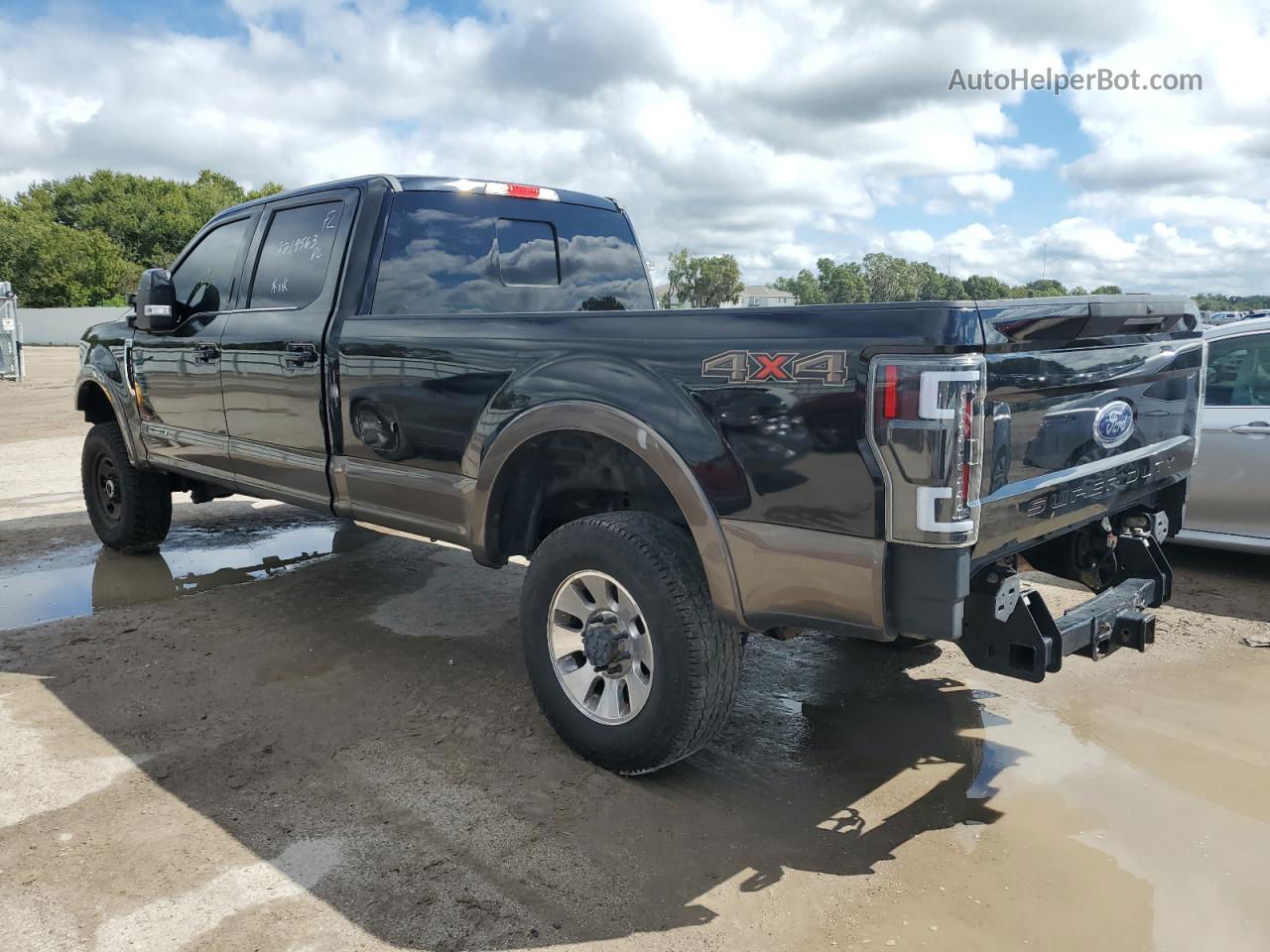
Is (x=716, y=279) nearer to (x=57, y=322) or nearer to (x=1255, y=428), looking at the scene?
(x=1255, y=428)

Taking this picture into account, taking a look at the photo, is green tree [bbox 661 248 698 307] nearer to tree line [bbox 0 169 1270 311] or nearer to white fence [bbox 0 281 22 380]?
white fence [bbox 0 281 22 380]

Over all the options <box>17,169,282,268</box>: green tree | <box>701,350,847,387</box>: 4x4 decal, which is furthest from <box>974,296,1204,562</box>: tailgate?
<box>17,169,282,268</box>: green tree

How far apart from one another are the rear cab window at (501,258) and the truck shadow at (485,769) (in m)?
1.62

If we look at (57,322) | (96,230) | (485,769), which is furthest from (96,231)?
(485,769)

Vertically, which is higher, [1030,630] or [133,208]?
[133,208]

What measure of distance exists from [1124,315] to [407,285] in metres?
2.82

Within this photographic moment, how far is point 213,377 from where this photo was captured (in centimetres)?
495

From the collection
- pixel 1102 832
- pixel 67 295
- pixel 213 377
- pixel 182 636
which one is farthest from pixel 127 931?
pixel 67 295

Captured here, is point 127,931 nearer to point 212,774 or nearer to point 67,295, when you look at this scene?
point 212,774

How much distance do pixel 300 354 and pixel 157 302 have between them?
1423 mm

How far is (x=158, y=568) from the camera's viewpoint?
5.98 meters

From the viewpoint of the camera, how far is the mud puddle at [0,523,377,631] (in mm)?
5262

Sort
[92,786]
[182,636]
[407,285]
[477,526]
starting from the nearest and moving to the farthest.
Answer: [92,786], [477,526], [407,285], [182,636]

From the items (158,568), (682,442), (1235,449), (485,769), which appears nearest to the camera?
(682,442)
